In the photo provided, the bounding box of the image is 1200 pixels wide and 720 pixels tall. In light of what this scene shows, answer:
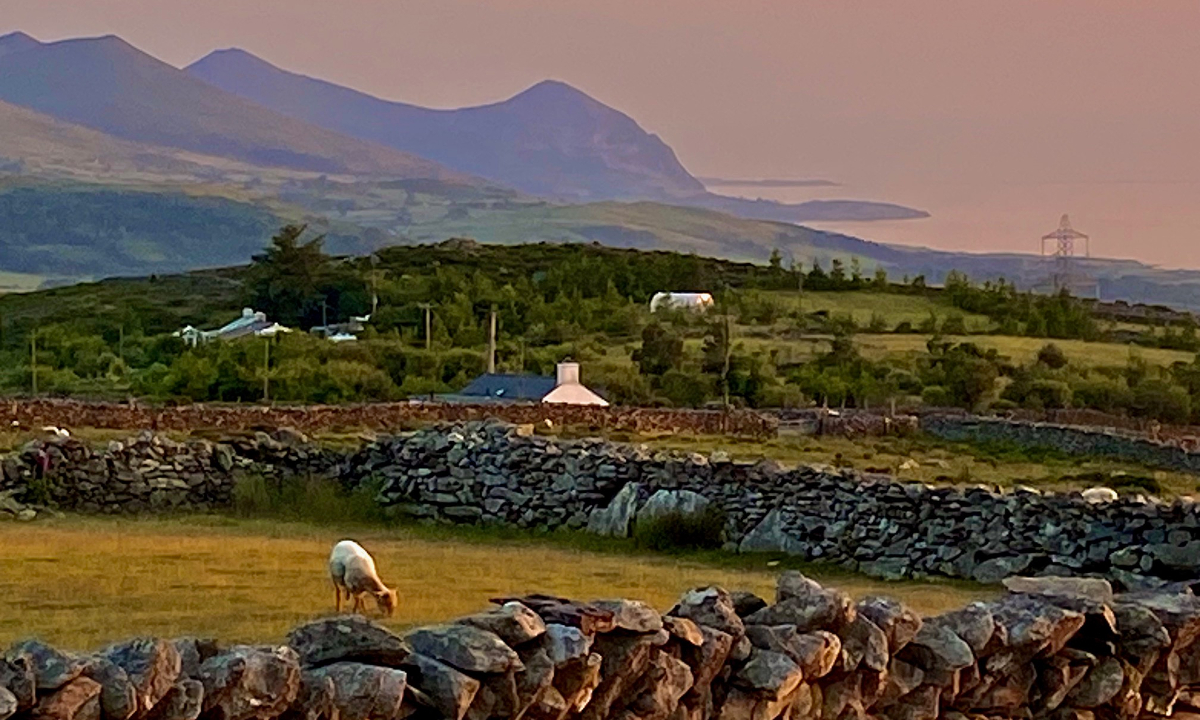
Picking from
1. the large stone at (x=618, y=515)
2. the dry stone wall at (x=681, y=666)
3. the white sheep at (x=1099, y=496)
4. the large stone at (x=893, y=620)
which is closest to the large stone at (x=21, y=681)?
the dry stone wall at (x=681, y=666)

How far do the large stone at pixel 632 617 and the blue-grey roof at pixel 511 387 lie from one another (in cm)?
4445

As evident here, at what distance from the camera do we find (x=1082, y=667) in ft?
34.2

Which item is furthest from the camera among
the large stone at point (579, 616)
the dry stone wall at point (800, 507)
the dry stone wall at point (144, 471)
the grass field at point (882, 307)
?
the grass field at point (882, 307)

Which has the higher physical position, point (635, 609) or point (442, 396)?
point (635, 609)

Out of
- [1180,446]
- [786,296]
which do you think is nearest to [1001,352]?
[786,296]

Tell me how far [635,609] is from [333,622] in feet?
4.88

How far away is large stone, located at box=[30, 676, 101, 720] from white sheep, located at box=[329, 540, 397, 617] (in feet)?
23.4

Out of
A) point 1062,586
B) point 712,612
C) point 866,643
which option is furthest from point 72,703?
point 1062,586

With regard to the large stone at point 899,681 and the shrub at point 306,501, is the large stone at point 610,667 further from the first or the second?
the shrub at point 306,501

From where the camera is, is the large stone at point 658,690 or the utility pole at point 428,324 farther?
the utility pole at point 428,324

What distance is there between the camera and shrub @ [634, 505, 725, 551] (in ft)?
69.6

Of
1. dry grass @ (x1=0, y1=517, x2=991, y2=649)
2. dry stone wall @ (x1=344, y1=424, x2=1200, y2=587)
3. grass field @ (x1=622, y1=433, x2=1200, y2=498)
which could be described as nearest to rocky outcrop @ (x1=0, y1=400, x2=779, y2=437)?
grass field @ (x1=622, y1=433, x2=1200, y2=498)

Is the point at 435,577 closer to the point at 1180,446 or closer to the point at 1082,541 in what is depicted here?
the point at 1082,541

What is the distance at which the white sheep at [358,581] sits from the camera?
46.1 ft
